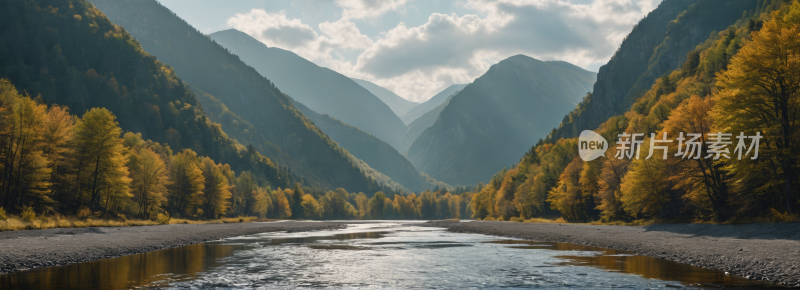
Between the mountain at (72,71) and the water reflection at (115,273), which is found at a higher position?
the mountain at (72,71)

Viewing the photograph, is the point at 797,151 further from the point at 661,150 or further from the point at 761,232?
the point at 661,150

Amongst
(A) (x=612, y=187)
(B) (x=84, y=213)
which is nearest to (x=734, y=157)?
(A) (x=612, y=187)

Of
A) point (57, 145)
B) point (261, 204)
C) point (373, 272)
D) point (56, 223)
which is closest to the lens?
point (373, 272)

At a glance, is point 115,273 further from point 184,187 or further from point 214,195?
point 214,195

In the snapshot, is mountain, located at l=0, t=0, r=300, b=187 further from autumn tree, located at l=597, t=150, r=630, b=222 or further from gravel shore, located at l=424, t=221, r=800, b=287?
Answer: gravel shore, located at l=424, t=221, r=800, b=287

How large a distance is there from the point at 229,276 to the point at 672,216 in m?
56.6

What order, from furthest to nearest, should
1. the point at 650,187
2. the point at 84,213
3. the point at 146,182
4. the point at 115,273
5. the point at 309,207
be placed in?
1. the point at 309,207
2. the point at 146,182
3. the point at 84,213
4. the point at 650,187
5. the point at 115,273

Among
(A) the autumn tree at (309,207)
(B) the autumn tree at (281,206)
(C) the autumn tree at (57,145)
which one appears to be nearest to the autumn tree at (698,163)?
(C) the autumn tree at (57,145)

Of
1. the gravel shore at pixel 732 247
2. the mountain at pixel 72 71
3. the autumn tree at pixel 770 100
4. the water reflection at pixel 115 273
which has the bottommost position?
the water reflection at pixel 115 273

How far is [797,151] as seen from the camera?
3806 centimetres

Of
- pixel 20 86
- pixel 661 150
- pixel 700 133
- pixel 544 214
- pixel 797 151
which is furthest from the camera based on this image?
pixel 20 86

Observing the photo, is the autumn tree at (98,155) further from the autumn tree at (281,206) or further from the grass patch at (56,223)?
the autumn tree at (281,206)

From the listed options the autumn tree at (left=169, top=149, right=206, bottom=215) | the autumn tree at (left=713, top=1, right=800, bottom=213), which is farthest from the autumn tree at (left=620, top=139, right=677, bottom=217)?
the autumn tree at (left=169, top=149, right=206, bottom=215)

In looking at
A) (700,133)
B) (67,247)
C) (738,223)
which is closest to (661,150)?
(700,133)
